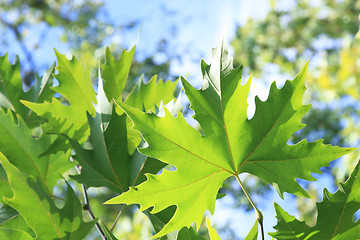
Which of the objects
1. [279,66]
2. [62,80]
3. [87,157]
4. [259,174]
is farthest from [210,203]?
[279,66]

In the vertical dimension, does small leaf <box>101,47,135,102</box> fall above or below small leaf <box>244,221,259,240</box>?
above

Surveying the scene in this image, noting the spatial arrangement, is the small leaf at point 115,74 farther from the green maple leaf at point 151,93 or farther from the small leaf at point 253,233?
the small leaf at point 253,233

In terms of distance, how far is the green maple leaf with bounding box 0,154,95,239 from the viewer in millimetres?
358

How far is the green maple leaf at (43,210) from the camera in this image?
0.36m

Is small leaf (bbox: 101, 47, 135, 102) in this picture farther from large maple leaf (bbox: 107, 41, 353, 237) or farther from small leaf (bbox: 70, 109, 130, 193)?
large maple leaf (bbox: 107, 41, 353, 237)

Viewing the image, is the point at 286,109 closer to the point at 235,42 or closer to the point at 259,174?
the point at 259,174

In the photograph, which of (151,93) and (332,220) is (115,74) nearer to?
(151,93)

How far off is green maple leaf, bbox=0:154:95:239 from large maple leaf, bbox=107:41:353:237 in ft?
0.27

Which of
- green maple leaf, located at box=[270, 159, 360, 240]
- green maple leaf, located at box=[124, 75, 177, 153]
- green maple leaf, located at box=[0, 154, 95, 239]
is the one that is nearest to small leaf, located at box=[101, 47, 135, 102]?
green maple leaf, located at box=[124, 75, 177, 153]

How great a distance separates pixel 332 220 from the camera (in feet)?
1.16

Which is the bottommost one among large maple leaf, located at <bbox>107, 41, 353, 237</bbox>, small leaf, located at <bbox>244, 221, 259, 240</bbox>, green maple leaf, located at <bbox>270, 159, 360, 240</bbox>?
small leaf, located at <bbox>244, 221, 259, 240</bbox>

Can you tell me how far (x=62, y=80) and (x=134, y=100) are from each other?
110 mm

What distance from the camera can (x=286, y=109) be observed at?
0.37m

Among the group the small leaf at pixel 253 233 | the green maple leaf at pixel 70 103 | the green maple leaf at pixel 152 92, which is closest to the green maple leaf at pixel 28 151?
the green maple leaf at pixel 70 103
